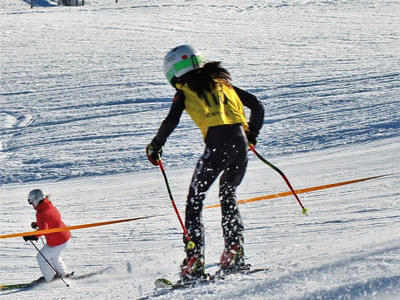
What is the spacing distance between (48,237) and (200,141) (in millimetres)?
7044

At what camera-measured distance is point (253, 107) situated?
4.31 meters

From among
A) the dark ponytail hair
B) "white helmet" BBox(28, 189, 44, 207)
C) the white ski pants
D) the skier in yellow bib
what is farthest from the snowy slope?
the dark ponytail hair

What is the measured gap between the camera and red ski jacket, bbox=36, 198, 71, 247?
5.67 metres

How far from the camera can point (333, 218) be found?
6.32m

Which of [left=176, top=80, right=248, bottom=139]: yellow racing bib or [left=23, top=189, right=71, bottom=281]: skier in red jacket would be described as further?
[left=23, top=189, right=71, bottom=281]: skier in red jacket

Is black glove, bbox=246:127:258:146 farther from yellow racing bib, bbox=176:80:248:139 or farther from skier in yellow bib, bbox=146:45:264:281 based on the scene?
yellow racing bib, bbox=176:80:248:139

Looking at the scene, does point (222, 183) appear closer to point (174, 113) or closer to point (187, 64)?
point (174, 113)

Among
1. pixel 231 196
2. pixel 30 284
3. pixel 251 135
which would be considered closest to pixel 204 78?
pixel 251 135

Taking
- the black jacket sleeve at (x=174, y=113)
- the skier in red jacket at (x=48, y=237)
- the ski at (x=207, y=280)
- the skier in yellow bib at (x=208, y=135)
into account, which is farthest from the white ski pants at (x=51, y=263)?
the black jacket sleeve at (x=174, y=113)

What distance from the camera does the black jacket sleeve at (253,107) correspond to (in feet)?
14.0

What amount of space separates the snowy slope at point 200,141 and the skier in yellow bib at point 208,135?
350 mm

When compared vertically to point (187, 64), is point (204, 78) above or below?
below

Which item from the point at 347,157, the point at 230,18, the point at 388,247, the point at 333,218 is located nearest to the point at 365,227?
the point at 333,218

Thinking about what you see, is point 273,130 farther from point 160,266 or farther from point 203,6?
point 203,6
